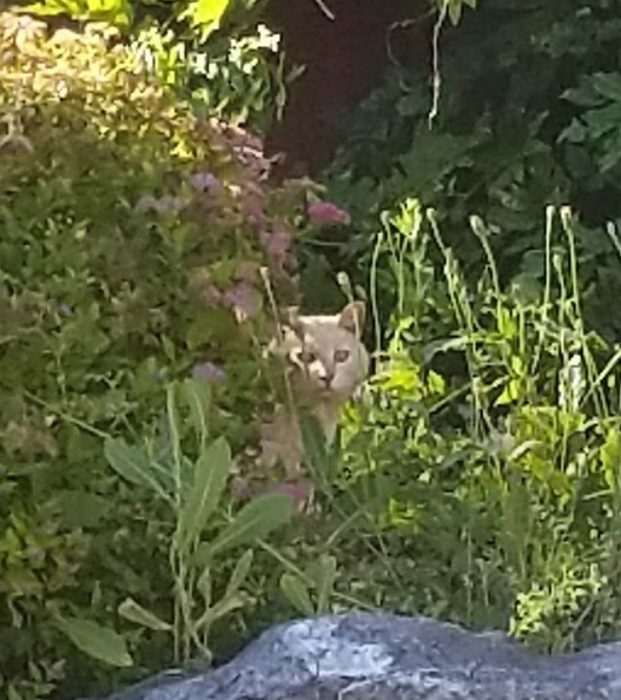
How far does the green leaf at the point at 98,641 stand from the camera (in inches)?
81.5

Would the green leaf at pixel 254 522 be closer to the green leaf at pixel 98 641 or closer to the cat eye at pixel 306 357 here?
the green leaf at pixel 98 641

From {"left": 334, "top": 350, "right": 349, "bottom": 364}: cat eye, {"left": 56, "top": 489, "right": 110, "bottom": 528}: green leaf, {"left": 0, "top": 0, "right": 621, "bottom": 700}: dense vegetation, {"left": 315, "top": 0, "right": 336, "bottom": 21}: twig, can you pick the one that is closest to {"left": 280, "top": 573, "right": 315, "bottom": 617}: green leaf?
{"left": 0, "top": 0, "right": 621, "bottom": 700}: dense vegetation

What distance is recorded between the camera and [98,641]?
6.81ft

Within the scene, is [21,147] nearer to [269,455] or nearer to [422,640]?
[269,455]

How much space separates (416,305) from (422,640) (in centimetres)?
103

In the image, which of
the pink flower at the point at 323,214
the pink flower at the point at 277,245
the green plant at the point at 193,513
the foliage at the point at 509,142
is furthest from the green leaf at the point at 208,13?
the green plant at the point at 193,513

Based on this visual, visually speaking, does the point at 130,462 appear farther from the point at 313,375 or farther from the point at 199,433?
the point at 313,375

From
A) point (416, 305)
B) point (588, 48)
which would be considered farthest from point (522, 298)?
point (588, 48)

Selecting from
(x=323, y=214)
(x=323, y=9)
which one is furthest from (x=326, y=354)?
(x=323, y=9)

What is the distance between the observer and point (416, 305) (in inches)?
116

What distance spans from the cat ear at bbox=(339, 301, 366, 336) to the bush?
1.49 ft

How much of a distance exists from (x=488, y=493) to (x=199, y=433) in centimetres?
57

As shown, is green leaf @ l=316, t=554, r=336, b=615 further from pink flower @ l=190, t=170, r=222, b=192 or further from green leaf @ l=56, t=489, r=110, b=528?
pink flower @ l=190, t=170, r=222, b=192

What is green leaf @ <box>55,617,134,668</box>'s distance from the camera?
6.79 feet
